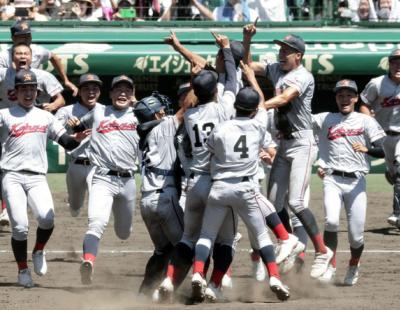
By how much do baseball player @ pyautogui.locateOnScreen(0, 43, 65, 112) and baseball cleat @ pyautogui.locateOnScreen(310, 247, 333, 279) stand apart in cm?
302

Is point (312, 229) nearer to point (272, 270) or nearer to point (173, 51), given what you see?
point (272, 270)

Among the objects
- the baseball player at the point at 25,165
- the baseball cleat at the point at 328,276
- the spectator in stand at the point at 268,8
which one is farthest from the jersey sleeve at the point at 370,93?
the spectator in stand at the point at 268,8

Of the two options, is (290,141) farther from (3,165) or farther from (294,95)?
(3,165)

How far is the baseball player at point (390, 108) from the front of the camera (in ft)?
45.8

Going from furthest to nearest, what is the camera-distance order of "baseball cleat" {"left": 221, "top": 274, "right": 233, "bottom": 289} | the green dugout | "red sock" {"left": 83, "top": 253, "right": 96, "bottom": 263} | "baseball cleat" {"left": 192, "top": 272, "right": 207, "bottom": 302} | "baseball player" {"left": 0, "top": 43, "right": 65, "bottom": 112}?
the green dugout, "baseball player" {"left": 0, "top": 43, "right": 65, "bottom": 112}, "baseball cleat" {"left": 221, "top": 274, "right": 233, "bottom": 289}, "red sock" {"left": 83, "top": 253, "right": 96, "bottom": 263}, "baseball cleat" {"left": 192, "top": 272, "right": 207, "bottom": 302}

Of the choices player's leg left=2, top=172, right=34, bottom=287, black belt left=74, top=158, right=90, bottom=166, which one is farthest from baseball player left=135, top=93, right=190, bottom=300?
→ black belt left=74, top=158, right=90, bottom=166

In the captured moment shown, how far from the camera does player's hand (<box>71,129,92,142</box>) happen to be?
10.6 meters

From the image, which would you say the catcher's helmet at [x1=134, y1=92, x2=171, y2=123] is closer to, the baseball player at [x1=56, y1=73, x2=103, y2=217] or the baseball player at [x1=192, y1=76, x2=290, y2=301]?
the baseball player at [x1=192, y1=76, x2=290, y2=301]

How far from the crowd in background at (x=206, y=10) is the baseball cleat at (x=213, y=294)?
34.7 ft

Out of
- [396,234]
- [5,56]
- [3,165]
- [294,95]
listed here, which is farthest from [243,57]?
[396,234]

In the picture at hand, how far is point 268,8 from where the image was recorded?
20016mm

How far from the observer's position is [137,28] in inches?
776

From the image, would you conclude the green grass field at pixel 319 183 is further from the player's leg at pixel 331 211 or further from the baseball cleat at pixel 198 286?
the baseball cleat at pixel 198 286

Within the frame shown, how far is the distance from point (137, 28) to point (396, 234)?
7125 millimetres
